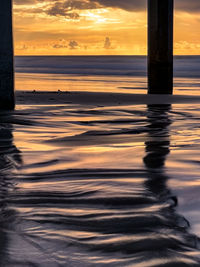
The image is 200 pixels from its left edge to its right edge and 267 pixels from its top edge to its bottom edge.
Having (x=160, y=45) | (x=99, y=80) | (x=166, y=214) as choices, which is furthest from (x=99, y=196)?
(x=99, y=80)

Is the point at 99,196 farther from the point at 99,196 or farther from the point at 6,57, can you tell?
the point at 6,57

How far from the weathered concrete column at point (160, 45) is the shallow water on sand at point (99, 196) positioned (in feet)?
17.2

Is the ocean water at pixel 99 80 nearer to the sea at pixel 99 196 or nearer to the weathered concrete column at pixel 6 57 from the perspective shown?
the weathered concrete column at pixel 6 57

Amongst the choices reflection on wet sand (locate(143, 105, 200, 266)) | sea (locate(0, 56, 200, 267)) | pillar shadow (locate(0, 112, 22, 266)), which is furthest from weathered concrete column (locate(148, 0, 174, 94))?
reflection on wet sand (locate(143, 105, 200, 266))

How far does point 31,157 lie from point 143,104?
545 cm

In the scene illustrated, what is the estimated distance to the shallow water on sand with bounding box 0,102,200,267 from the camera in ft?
7.73

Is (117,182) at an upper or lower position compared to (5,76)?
lower

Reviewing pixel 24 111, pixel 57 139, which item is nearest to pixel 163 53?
pixel 24 111

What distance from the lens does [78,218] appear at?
9.27 ft

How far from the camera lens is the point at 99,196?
329cm

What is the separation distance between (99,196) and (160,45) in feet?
28.2

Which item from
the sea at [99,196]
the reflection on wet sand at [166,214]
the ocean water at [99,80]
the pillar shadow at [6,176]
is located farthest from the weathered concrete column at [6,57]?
the ocean water at [99,80]

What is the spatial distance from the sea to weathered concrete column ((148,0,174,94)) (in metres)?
5.15

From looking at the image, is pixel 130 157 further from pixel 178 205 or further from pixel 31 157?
pixel 178 205
